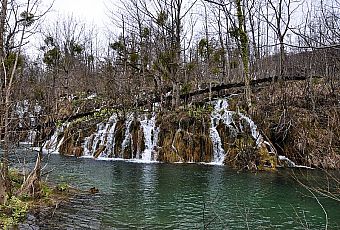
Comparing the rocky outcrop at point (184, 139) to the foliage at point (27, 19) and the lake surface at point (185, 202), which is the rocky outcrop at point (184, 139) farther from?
the foliage at point (27, 19)

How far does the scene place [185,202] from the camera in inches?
451

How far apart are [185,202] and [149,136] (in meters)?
13.0

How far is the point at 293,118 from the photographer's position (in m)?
21.9

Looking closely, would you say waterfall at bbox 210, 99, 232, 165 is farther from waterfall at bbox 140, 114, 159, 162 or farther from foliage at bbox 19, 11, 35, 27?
foliage at bbox 19, 11, 35, 27

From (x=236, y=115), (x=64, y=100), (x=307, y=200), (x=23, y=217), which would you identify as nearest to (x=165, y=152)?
(x=236, y=115)

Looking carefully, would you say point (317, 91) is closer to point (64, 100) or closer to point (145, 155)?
point (145, 155)

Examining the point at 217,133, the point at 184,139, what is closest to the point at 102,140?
the point at 184,139

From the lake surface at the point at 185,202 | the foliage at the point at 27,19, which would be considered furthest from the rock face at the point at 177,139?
the foliage at the point at 27,19

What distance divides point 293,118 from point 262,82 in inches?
354

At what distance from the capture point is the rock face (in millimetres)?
21609

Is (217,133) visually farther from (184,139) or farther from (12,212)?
(12,212)

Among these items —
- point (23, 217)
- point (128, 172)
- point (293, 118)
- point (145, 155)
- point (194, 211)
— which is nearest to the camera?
point (23, 217)

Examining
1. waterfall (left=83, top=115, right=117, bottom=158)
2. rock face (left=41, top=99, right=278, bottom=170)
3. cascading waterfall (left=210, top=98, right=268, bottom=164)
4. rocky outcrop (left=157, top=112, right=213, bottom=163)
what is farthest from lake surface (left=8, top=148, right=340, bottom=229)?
waterfall (left=83, top=115, right=117, bottom=158)

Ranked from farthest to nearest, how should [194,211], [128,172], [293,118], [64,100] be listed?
[64,100]
[293,118]
[128,172]
[194,211]
